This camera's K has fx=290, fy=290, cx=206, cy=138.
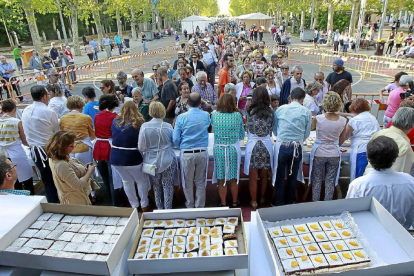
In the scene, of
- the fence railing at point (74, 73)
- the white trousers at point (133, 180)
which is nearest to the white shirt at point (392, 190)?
the white trousers at point (133, 180)

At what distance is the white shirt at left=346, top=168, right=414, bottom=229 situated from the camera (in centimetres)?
245

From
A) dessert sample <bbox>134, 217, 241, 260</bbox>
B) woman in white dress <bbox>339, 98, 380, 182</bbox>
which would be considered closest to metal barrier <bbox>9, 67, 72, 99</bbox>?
dessert sample <bbox>134, 217, 241, 260</bbox>

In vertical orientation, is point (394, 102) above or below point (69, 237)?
below

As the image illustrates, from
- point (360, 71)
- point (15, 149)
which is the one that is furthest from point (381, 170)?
point (360, 71)

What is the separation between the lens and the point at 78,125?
4594mm

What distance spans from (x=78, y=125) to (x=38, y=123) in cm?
55

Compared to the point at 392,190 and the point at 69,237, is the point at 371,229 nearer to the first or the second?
the point at 392,190

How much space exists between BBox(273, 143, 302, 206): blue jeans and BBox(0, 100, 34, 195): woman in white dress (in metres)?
4.07

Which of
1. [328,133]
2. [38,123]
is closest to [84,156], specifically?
[38,123]

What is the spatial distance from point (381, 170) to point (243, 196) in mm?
3086

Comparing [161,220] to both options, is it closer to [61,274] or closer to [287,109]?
[61,274]

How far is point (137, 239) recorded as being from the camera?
199cm

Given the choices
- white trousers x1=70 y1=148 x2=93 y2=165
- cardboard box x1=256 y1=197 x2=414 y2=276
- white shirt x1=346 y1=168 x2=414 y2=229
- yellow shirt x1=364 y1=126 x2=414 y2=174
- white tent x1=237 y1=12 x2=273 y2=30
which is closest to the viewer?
cardboard box x1=256 y1=197 x2=414 y2=276

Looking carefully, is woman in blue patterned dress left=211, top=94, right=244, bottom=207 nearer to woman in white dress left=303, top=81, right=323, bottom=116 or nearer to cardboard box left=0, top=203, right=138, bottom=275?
woman in white dress left=303, top=81, right=323, bottom=116
